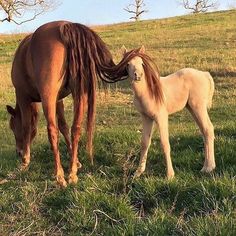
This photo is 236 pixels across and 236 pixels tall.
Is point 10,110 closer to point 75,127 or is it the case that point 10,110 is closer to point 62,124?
point 62,124

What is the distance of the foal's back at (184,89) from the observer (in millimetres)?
5793

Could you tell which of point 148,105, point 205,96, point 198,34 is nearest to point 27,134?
point 148,105

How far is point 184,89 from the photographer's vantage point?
5840 millimetres

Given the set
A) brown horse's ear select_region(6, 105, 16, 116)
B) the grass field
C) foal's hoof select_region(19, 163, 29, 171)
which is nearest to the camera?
the grass field

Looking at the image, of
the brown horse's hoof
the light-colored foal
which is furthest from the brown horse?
the brown horse's hoof

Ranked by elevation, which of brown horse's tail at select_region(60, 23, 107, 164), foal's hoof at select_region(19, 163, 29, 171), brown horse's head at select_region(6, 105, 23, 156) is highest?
brown horse's tail at select_region(60, 23, 107, 164)

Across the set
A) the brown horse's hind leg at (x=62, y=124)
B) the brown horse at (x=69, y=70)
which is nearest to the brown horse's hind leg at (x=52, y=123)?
the brown horse at (x=69, y=70)

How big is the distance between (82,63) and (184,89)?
1.30 meters

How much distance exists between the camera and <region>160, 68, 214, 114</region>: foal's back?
5.79 meters

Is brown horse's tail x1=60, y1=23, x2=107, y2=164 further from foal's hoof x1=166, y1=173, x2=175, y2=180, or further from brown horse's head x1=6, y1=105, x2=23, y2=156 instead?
brown horse's head x1=6, y1=105, x2=23, y2=156

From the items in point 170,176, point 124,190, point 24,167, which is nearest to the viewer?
point 124,190

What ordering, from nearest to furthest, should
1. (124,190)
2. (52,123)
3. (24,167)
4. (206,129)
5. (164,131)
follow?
1. (124,190)
2. (164,131)
3. (52,123)
4. (206,129)
5. (24,167)

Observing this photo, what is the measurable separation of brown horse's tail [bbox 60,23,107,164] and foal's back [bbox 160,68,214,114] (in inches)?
35.0

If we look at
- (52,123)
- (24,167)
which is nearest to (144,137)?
(52,123)
